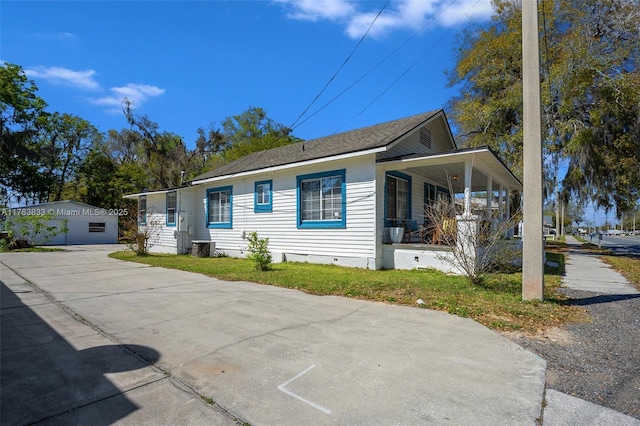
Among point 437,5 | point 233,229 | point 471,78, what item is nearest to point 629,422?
point 437,5

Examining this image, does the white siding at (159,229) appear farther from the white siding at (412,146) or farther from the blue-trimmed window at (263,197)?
the white siding at (412,146)

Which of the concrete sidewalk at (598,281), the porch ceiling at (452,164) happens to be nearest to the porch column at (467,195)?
the porch ceiling at (452,164)

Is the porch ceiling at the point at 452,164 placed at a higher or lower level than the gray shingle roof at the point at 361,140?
lower

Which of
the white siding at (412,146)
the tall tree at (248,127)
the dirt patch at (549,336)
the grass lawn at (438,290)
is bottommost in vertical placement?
the dirt patch at (549,336)

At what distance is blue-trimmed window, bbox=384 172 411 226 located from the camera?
11.2 m

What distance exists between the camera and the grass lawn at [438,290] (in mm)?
5223

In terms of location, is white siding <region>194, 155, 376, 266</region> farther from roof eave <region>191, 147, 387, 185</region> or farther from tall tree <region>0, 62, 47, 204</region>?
tall tree <region>0, 62, 47, 204</region>

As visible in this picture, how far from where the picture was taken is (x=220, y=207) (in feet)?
51.3

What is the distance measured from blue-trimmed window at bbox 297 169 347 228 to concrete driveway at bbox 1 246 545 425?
4.90 m

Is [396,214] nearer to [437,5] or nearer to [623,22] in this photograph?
[437,5]

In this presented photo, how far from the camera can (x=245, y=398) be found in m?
2.79

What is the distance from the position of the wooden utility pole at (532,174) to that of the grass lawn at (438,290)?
0.45 m

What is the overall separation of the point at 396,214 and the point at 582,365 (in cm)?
833

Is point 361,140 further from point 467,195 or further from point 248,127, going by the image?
point 248,127
